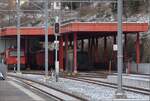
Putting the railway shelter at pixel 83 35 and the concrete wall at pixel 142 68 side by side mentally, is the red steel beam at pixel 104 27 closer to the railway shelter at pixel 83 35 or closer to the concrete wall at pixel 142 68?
Answer: the railway shelter at pixel 83 35

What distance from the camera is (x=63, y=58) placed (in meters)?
87.5

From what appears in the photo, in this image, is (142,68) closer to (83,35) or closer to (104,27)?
(104,27)

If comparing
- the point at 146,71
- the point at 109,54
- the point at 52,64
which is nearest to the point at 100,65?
the point at 109,54

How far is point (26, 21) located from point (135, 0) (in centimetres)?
5619

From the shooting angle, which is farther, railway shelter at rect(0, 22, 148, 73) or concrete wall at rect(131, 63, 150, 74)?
railway shelter at rect(0, 22, 148, 73)

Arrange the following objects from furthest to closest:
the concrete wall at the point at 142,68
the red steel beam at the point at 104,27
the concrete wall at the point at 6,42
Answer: the concrete wall at the point at 6,42 < the red steel beam at the point at 104,27 < the concrete wall at the point at 142,68

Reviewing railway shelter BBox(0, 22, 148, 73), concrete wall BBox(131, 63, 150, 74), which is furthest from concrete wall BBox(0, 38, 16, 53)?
concrete wall BBox(131, 63, 150, 74)

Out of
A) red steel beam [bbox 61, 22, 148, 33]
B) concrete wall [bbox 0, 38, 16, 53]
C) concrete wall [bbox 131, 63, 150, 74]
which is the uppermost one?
red steel beam [bbox 61, 22, 148, 33]

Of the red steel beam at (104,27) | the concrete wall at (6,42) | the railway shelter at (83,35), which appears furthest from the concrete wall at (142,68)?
the concrete wall at (6,42)

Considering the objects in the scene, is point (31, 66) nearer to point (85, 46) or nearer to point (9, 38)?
point (9, 38)

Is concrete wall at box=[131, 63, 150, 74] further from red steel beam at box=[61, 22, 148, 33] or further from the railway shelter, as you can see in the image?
red steel beam at box=[61, 22, 148, 33]

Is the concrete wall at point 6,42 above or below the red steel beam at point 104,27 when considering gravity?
below

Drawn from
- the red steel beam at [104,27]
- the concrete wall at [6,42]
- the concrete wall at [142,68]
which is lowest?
the concrete wall at [142,68]

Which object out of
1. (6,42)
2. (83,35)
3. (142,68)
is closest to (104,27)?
(142,68)
